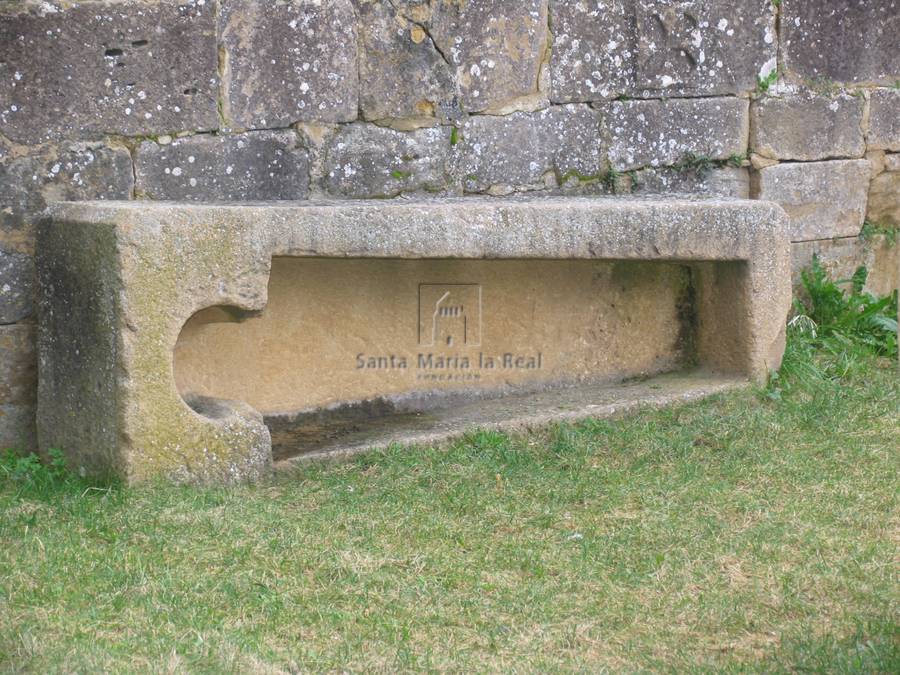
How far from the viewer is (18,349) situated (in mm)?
3861

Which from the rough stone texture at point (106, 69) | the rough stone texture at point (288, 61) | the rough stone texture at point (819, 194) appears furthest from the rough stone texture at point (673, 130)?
the rough stone texture at point (106, 69)

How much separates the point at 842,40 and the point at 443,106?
1.81 metres

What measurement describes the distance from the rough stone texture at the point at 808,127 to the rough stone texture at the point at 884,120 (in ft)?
0.20

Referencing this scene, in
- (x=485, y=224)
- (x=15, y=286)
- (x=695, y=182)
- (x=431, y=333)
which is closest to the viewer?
(x=15, y=286)

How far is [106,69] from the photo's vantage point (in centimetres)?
389

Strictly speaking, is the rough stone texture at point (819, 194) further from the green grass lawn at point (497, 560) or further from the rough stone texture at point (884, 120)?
the green grass lawn at point (497, 560)

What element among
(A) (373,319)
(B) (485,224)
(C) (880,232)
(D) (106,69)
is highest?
(D) (106,69)

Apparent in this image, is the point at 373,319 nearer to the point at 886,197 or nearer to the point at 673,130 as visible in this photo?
the point at 673,130

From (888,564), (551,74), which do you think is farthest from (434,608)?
(551,74)

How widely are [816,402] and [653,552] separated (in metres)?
1.45

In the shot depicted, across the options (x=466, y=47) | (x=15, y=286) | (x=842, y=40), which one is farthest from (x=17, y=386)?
(x=842, y=40)

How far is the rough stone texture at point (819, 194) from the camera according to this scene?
501 cm

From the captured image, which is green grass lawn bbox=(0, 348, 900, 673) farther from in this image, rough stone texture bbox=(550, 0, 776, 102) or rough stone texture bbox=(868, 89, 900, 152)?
rough stone texture bbox=(868, 89, 900, 152)

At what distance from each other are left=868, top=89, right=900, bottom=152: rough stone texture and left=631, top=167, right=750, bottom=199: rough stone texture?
0.68 metres
